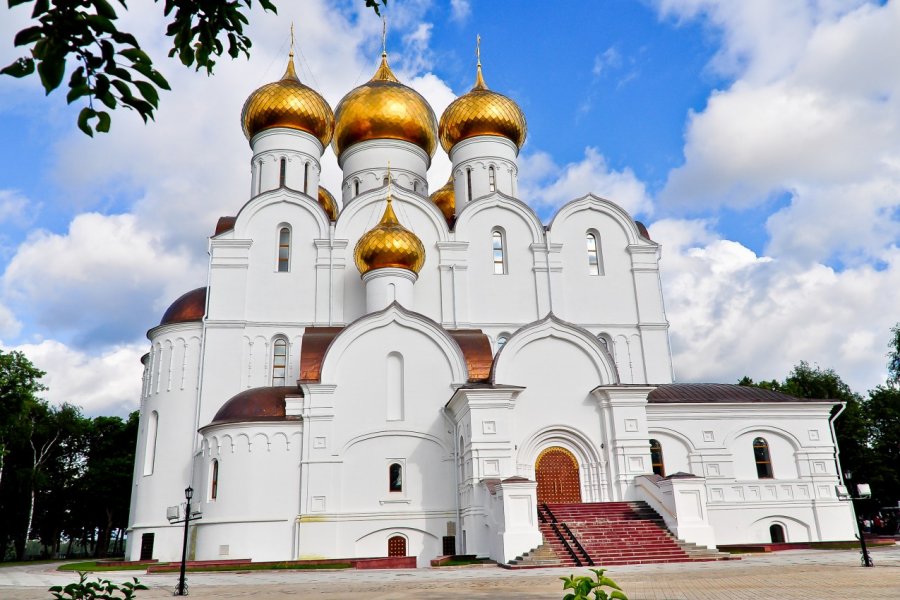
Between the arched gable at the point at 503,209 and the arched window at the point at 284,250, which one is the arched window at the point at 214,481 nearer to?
the arched window at the point at 284,250

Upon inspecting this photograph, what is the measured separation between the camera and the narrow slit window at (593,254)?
2355cm

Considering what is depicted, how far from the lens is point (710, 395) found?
65.4 feet

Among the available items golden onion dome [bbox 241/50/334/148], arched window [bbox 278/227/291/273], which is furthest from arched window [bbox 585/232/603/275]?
golden onion dome [bbox 241/50/334/148]

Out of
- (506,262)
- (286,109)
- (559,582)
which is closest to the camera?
(559,582)

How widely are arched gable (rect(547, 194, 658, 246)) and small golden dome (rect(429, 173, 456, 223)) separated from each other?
5.75 meters

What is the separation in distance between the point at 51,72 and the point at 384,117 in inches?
954

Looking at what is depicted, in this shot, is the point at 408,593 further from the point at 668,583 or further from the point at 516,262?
the point at 516,262

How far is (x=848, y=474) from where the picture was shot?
13.7m

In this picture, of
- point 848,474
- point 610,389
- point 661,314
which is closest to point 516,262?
point 661,314

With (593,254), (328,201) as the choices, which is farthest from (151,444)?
(593,254)

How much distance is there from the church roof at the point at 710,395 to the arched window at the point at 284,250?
11598mm

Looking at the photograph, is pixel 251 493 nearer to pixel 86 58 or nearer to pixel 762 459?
pixel 762 459

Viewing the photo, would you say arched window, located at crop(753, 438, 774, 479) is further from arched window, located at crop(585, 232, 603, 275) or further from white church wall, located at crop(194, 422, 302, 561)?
white church wall, located at crop(194, 422, 302, 561)

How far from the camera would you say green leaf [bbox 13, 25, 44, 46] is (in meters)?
2.95
